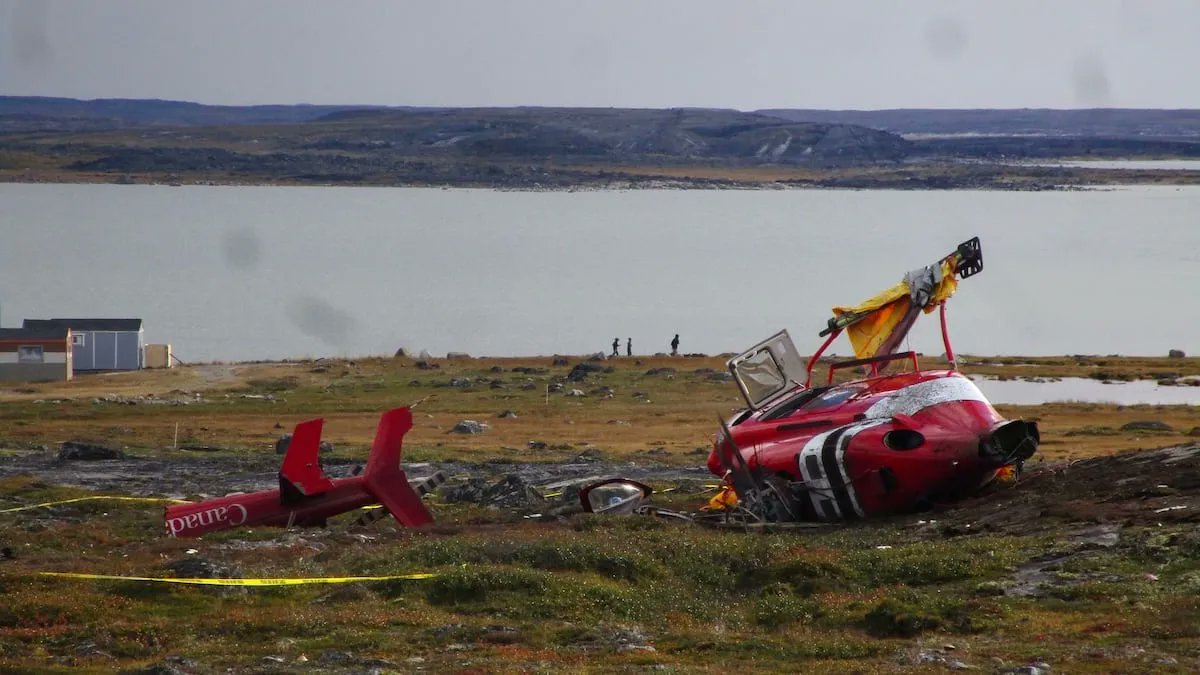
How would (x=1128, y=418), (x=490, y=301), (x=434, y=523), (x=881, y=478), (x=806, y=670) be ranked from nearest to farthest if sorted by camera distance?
(x=806, y=670) < (x=881, y=478) < (x=434, y=523) < (x=1128, y=418) < (x=490, y=301)

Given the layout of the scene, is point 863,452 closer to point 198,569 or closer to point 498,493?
point 498,493

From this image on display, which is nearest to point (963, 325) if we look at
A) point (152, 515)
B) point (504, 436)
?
point (504, 436)

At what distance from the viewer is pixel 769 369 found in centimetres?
2597

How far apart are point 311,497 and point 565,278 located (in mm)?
101166

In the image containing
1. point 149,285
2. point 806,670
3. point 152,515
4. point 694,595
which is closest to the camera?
point 806,670

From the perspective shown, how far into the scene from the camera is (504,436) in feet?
149

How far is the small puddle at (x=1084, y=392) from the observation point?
57.5m

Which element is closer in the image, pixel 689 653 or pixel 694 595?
pixel 689 653

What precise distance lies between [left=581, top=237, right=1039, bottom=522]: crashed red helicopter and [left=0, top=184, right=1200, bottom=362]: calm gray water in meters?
56.6

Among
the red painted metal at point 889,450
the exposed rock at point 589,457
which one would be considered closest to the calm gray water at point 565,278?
the exposed rock at point 589,457

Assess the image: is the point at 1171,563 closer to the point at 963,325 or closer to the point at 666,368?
the point at 666,368

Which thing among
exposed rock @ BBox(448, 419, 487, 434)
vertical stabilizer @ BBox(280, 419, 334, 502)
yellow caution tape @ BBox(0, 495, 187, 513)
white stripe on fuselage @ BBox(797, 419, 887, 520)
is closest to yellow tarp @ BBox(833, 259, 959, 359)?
white stripe on fuselage @ BBox(797, 419, 887, 520)

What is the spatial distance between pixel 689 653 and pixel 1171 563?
5464 mm

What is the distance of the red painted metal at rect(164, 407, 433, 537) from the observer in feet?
77.5
